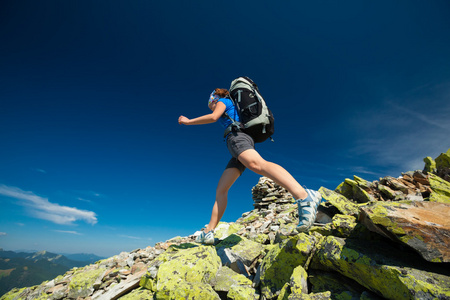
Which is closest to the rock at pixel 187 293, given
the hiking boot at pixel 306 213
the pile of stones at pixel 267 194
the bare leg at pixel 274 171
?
the hiking boot at pixel 306 213

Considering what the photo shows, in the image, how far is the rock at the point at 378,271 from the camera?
2223mm

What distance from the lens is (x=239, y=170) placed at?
5.28 meters

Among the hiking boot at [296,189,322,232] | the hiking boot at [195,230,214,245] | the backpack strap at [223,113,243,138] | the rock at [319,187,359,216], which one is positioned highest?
the backpack strap at [223,113,243,138]

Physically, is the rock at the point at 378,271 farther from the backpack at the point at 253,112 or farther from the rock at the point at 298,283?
the backpack at the point at 253,112

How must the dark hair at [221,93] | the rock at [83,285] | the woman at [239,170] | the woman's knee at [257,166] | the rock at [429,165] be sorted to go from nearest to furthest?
the woman at [239,170] → the woman's knee at [257,166] → the rock at [83,285] → the dark hair at [221,93] → the rock at [429,165]

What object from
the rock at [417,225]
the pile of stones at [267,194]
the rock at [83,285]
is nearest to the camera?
the rock at [417,225]

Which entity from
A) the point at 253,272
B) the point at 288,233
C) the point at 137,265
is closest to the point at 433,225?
the point at 288,233

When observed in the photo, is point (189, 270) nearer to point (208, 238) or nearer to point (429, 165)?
point (208, 238)

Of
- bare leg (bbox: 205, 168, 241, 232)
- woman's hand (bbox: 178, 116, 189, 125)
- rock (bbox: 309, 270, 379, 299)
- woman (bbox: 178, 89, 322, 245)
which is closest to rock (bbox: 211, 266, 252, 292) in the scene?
woman (bbox: 178, 89, 322, 245)

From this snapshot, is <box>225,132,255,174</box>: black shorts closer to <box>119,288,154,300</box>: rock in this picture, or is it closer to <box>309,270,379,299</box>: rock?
<box>309,270,379,299</box>: rock

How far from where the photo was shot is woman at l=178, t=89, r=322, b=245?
11.5 feet

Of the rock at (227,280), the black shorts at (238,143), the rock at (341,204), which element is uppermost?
the black shorts at (238,143)

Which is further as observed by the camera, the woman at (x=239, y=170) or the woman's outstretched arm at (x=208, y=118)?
the woman's outstretched arm at (x=208, y=118)

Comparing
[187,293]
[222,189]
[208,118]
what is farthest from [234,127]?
[187,293]
